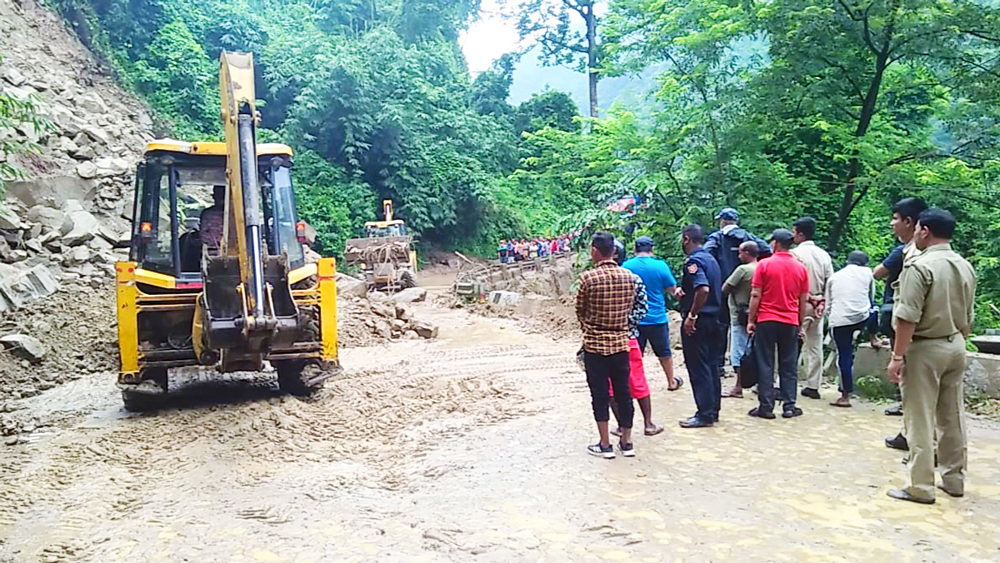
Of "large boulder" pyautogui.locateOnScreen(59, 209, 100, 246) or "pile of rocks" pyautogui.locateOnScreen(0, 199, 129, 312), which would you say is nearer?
"pile of rocks" pyautogui.locateOnScreen(0, 199, 129, 312)

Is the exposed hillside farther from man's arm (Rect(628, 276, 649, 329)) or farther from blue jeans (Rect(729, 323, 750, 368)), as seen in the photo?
blue jeans (Rect(729, 323, 750, 368))

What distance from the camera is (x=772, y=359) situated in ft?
20.3

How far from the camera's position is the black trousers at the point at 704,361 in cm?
593

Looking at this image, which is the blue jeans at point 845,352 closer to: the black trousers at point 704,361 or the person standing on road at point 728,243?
the person standing on road at point 728,243

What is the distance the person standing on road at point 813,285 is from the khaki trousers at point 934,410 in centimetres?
237

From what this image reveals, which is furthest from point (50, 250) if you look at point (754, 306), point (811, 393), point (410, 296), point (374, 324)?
point (811, 393)

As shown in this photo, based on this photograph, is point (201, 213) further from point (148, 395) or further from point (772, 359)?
point (772, 359)

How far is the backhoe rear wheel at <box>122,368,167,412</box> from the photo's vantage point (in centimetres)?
727

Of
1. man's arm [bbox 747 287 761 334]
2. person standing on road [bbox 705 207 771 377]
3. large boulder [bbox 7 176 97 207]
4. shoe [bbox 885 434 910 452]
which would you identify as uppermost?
large boulder [bbox 7 176 97 207]

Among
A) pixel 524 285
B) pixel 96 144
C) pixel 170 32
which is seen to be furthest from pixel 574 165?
pixel 170 32

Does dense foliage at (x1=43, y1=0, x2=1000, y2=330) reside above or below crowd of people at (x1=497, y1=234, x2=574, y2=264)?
above

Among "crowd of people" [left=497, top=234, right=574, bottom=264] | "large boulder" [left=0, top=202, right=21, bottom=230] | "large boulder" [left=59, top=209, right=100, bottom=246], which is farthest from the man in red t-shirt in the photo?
"crowd of people" [left=497, top=234, right=574, bottom=264]

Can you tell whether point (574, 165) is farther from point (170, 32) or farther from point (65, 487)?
point (170, 32)

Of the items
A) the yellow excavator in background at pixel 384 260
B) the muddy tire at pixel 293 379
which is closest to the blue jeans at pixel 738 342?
the muddy tire at pixel 293 379
